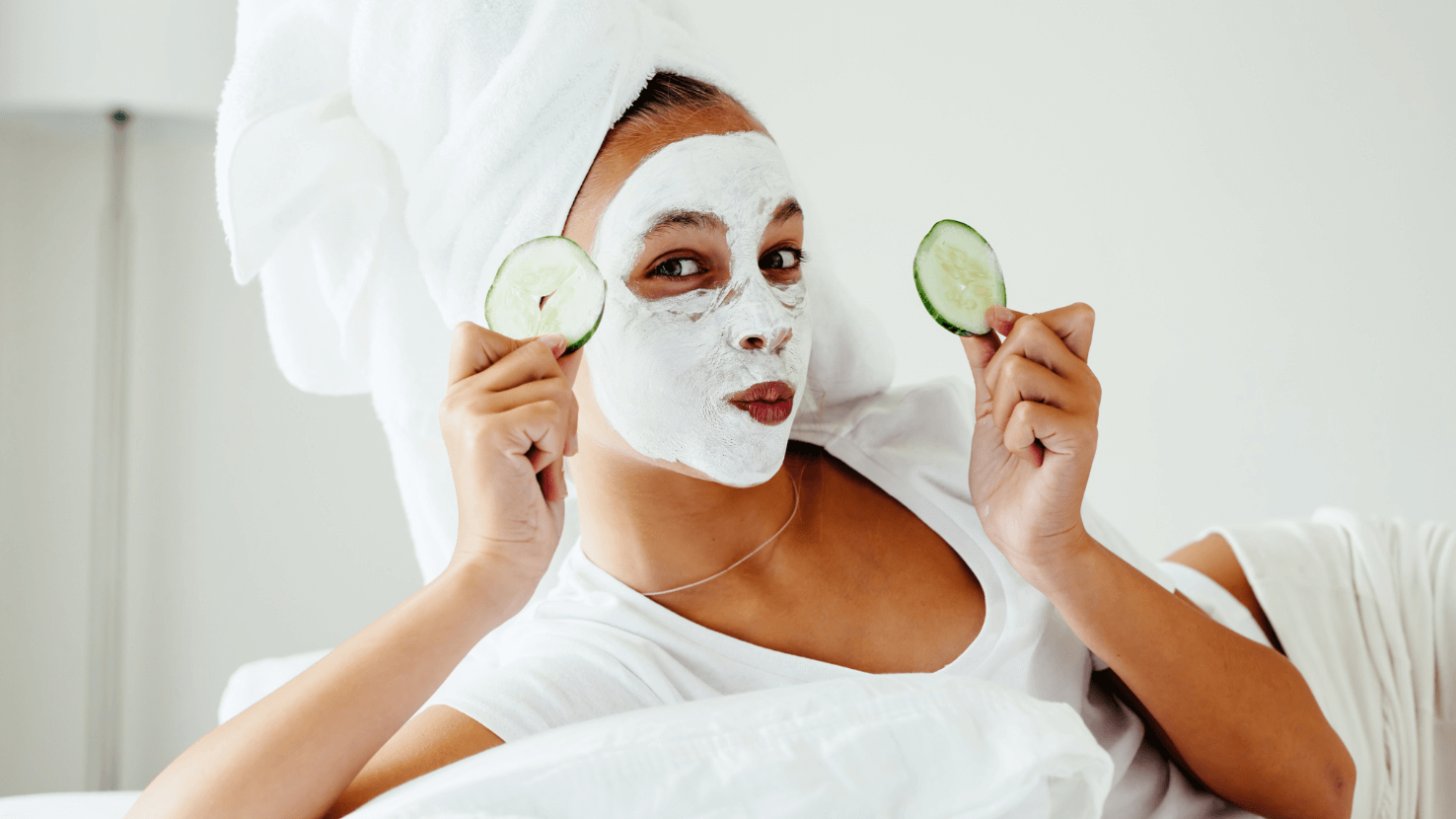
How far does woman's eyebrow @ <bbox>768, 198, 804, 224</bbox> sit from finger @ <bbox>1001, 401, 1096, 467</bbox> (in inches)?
12.2

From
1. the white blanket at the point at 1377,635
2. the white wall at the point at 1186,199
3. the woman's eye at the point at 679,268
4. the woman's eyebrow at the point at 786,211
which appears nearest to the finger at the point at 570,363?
the woman's eye at the point at 679,268

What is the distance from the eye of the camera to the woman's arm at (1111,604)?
94 cm

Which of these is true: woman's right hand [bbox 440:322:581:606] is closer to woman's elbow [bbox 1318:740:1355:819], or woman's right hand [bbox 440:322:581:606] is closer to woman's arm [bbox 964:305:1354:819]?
woman's arm [bbox 964:305:1354:819]

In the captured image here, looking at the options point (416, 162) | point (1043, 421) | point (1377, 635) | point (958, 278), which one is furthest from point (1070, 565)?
point (416, 162)

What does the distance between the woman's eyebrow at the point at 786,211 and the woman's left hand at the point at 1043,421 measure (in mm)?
225

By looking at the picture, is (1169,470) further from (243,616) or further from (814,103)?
(243,616)

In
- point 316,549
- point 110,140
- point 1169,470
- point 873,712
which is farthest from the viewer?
point 316,549

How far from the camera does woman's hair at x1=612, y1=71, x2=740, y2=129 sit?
3.65 ft

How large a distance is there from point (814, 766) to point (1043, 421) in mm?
374

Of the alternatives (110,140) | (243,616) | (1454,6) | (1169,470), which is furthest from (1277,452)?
(110,140)

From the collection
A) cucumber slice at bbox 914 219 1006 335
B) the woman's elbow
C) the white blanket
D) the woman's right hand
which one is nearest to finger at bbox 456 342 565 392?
the woman's right hand

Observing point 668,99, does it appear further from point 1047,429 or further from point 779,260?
point 1047,429

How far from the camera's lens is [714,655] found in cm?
111

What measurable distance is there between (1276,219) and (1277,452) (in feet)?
1.47
